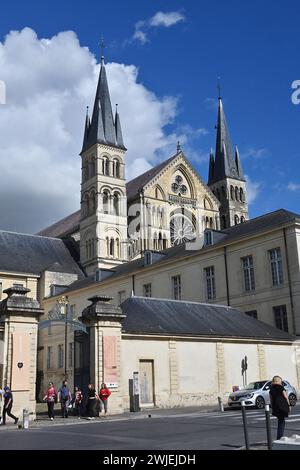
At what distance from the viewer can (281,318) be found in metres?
31.6

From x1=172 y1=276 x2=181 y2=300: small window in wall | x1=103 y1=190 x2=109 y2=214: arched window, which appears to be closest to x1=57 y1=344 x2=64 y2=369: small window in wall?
x1=172 y1=276 x2=181 y2=300: small window in wall

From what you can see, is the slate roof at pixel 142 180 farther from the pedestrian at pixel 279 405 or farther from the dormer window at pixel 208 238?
the pedestrian at pixel 279 405

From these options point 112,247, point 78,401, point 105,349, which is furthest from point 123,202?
point 78,401

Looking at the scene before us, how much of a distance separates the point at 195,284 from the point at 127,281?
23.8 ft

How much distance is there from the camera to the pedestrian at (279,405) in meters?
10.1

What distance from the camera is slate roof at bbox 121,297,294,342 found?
24.1m

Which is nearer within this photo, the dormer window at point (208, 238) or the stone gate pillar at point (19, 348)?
the stone gate pillar at point (19, 348)

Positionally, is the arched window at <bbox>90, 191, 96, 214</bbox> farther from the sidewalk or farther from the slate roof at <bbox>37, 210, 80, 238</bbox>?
the sidewalk

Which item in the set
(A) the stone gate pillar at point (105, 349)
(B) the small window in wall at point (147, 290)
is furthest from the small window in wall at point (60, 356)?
(A) the stone gate pillar at point (105, 349)

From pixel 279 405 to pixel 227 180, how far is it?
60647 millimetres

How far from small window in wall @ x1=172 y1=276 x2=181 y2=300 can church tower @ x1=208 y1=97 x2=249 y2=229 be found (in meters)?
30.1

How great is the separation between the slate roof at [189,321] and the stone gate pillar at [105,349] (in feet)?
5.47

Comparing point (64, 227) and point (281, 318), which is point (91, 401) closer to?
point (281, 318)
